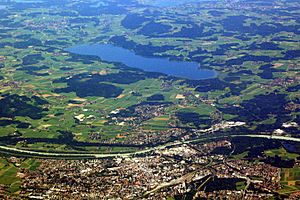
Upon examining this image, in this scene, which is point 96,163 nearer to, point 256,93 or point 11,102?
point 11,102

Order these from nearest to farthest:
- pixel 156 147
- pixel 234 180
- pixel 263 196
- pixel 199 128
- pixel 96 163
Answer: pixel 263 196
pixel 234 180
pixel 96 163
pixel 156 147
pixel 199 128

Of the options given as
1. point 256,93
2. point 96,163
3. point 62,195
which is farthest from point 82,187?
point 256,93

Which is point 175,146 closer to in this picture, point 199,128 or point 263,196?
point 199,128

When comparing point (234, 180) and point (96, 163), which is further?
point (96, 163)

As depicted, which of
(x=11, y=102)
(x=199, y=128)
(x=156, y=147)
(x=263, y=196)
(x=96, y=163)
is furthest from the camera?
(x=11, y=102)

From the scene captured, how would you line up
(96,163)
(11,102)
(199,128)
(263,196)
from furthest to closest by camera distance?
(11,102) < (199,128) < (96,163) < (263,196)

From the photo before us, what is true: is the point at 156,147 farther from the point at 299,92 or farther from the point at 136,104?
the point at 299,92

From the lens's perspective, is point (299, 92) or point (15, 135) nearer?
point (15, 135)

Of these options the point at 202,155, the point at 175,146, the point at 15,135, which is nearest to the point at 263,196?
the point at 202,155

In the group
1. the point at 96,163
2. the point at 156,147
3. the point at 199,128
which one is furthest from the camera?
the point at 199,128
